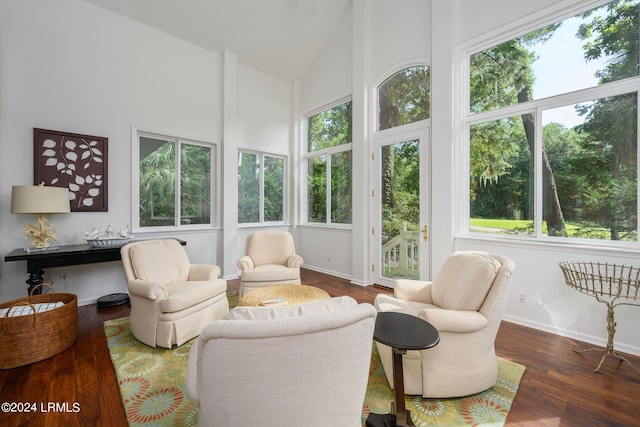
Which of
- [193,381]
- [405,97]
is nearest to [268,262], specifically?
[193,381]

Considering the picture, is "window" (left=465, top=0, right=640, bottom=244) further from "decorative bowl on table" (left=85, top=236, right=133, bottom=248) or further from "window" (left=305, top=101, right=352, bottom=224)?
"decorative bowl on table" (left=85, top=236, right=133, bottom=248)

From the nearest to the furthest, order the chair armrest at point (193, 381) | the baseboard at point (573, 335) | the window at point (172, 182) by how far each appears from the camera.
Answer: the chair armrest at point (193, 381) < the baseboard at point (573, 335) < the window at point (172, 182)

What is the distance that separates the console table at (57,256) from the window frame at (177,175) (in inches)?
28.4

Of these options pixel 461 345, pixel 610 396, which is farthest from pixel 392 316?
pixel 610 396

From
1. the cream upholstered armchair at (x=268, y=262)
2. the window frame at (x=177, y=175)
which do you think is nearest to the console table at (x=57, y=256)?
the window frame at (x=177, y=175)

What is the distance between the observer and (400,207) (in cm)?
422

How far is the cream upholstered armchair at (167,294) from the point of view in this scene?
2.47 m

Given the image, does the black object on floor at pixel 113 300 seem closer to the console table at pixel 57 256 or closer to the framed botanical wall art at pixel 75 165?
the console table at pixel 57 256

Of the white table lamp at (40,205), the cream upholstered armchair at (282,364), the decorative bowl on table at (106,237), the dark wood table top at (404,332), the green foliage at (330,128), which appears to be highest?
the green foliage at (330,128)

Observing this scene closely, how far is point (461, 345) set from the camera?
5.93ft

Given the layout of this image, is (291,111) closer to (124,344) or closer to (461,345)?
(124,344)

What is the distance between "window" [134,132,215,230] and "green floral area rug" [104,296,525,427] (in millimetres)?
2384

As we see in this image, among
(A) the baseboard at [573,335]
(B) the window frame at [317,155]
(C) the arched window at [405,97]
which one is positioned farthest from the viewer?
(B) the window frame at [317,155]

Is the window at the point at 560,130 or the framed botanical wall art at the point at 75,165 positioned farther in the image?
the framed botanical wall art at the point at 75,165
